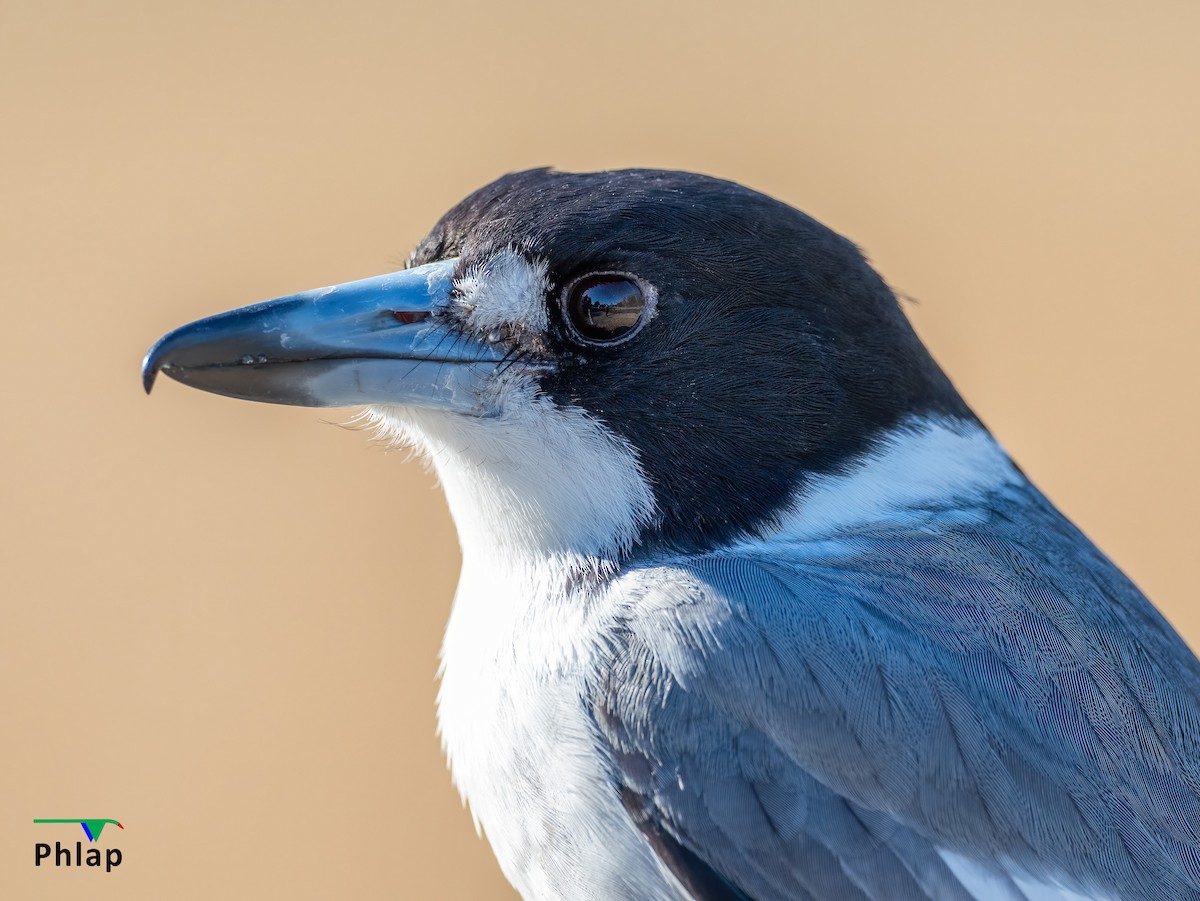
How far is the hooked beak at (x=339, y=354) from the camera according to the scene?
227cm

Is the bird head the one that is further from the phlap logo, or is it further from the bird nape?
the phlap logo

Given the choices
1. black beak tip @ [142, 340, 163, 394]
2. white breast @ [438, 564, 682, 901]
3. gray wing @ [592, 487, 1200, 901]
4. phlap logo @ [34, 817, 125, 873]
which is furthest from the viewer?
Result: phlap logo @ [34, 817, 125, 873]

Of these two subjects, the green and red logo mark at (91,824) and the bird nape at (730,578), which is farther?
the green and red logo mark at (91,824)

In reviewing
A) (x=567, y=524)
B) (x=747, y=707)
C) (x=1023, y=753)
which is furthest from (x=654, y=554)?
(x=1023, y=753)

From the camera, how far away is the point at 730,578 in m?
2.17

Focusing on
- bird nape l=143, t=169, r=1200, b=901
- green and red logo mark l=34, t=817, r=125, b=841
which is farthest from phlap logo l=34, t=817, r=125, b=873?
bird nape l=143, t=169, r=1200, b=901

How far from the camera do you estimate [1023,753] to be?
1.96m

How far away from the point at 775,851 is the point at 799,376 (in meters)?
0.86

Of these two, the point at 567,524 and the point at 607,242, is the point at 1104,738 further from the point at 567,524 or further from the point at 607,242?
the point at 607,242

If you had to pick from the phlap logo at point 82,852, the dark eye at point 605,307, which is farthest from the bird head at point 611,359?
the phlap logo at point 82,852

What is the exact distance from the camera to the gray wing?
1.93 metres

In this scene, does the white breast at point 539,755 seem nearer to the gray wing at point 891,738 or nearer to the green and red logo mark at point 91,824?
the gray wing at point 891,738

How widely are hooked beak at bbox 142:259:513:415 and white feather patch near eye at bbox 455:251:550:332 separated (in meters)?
A: 0.05

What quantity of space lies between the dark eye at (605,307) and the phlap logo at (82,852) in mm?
3278
